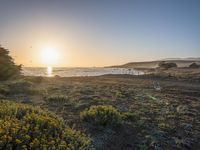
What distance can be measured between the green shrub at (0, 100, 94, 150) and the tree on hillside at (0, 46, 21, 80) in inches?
608

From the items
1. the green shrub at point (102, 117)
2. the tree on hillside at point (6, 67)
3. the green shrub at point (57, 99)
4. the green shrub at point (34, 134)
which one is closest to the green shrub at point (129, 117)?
the green shrub at point (102, 117)

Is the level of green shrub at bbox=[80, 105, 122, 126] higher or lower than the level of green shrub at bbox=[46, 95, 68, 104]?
lower

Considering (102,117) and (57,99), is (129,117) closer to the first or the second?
(102,117)

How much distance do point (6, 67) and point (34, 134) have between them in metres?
17.5

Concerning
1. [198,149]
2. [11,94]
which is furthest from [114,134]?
[11,94]

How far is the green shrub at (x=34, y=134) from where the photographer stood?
5.30 meters

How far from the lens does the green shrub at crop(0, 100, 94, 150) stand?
5297 millimetres

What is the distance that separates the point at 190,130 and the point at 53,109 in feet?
16.9

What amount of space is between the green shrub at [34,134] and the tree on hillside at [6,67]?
15.4 m

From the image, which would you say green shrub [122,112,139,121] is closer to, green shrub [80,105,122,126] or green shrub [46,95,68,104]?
green shrub [80,105,122,126]

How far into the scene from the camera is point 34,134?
5.81 metres

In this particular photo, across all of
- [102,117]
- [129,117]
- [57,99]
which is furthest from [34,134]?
[57,99]

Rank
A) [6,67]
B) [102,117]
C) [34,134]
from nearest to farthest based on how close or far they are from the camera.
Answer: [34,134], [102,117], [6,67]

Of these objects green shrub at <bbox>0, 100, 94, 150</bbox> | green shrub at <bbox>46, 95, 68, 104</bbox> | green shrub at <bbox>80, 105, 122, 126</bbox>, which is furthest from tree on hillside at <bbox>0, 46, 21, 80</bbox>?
green shrub at <bbox>0, 100, 94, 150</bbox>
